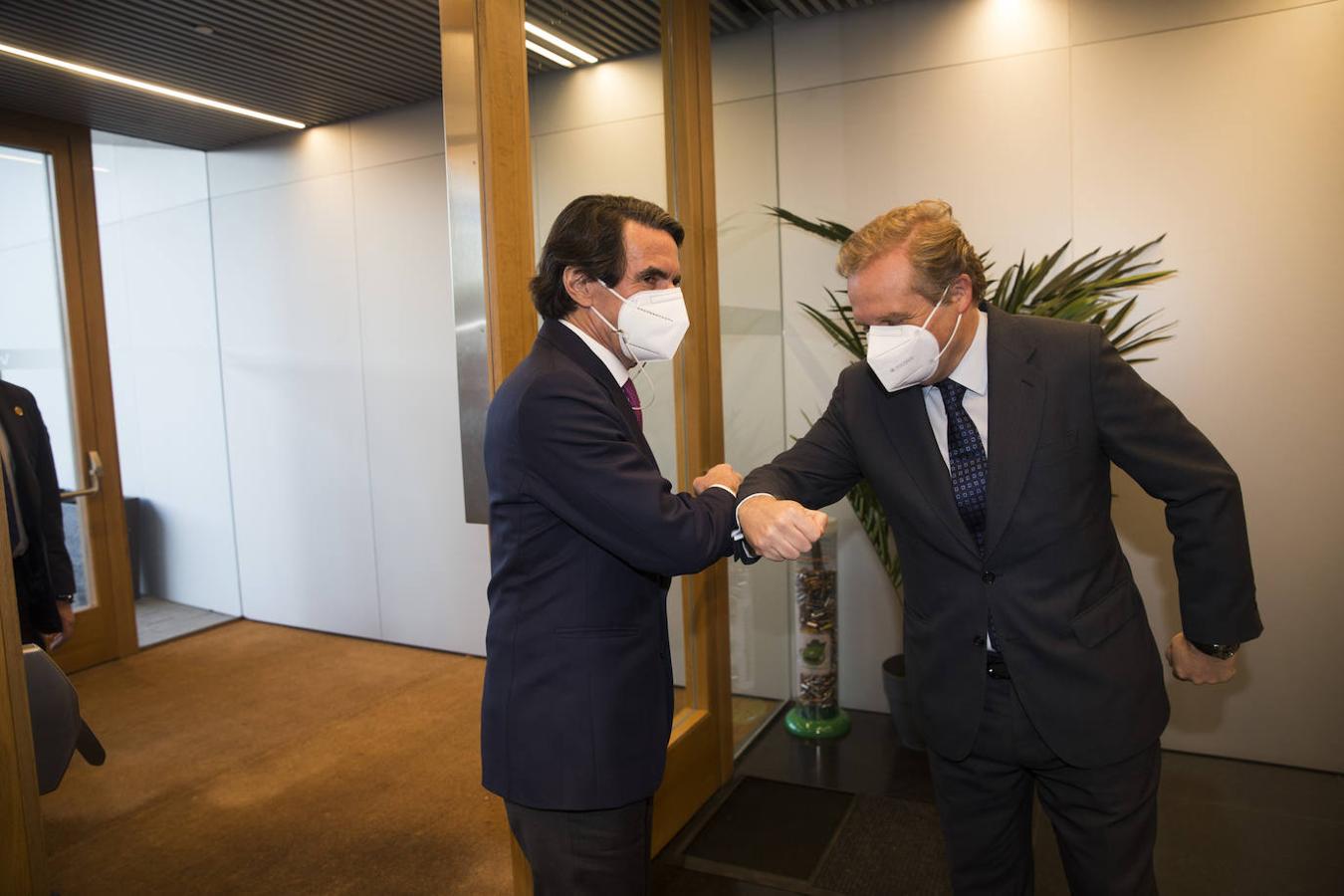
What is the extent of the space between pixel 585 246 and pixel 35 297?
134 cm

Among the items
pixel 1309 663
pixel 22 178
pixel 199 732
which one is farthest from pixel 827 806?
pixel 22 178

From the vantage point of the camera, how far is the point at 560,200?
7.56ft

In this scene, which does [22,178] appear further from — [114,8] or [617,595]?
[617,595]

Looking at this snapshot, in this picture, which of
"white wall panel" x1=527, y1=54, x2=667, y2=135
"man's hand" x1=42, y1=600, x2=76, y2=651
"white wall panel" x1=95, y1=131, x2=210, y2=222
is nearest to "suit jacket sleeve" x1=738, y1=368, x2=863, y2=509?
"white wall panel" x1=527, y1=54, x2=667, y2=135

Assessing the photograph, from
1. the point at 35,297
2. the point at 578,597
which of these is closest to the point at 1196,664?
the point at 578,597

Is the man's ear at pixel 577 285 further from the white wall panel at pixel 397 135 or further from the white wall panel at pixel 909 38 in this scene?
the white wall panel at pixel 397 135

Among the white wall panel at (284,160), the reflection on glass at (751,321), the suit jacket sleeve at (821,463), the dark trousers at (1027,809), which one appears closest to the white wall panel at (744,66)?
the reflection on glass at (751,321)

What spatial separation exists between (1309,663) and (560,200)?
3.15 meters

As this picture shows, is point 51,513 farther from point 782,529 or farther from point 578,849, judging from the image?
point 782,529

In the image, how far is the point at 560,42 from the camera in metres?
2.36

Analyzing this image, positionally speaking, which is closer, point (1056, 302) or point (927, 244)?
point (927, 244)

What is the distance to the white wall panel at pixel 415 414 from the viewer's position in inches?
172

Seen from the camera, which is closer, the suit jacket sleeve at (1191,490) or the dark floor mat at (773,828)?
the suit jacket sleeve at (1191,490)

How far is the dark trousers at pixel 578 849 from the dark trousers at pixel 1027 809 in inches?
27.1
